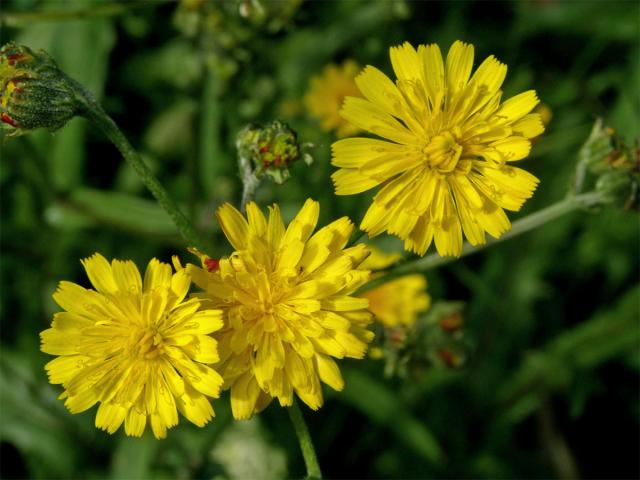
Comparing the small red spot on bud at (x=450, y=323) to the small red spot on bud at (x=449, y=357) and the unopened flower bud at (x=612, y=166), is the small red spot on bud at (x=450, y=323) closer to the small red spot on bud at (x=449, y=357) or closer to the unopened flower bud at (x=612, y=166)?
the small red spot on bud at (x=449, y=357)

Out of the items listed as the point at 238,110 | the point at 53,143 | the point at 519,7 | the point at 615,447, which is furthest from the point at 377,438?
the point at 519,7

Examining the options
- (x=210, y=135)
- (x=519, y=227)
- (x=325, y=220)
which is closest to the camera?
(x=519, y=227)

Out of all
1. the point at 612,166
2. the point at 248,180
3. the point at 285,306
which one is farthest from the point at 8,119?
the point at 612,166

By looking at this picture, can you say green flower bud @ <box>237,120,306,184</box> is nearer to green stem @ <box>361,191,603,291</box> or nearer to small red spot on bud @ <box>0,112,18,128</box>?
green stem @ <box>361,191,603,291</box>

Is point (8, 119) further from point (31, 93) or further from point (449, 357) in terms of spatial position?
point (449, 357)

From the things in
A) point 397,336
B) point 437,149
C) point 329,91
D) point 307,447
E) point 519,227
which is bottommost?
point 307,447

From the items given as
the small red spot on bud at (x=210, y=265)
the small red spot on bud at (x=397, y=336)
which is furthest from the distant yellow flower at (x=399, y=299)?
the small red spot on bud at (x=210, y=265)

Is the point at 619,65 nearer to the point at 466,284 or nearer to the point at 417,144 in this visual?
the point at 466,284
